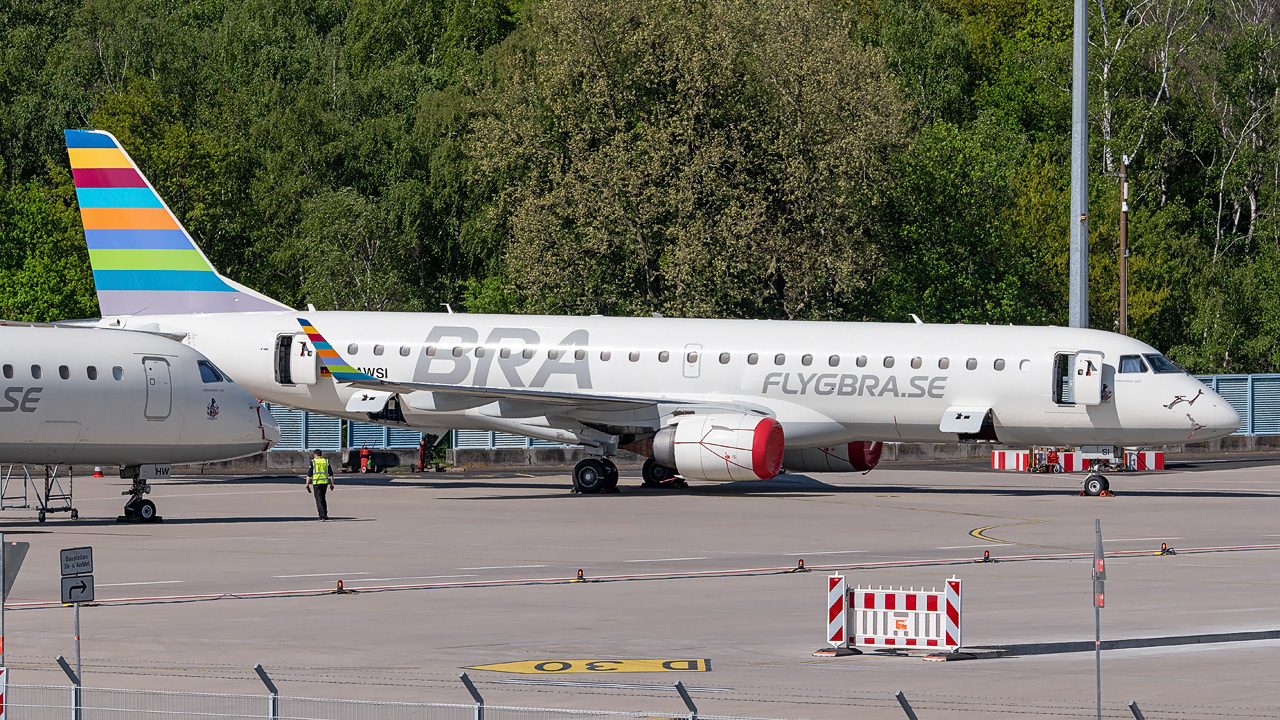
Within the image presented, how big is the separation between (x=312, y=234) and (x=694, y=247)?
21.4 meters

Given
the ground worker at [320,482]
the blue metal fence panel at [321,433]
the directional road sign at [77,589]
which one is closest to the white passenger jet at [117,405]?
the ground worker at [320,482]

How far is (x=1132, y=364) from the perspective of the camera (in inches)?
1554

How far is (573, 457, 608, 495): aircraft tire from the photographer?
41.8 m

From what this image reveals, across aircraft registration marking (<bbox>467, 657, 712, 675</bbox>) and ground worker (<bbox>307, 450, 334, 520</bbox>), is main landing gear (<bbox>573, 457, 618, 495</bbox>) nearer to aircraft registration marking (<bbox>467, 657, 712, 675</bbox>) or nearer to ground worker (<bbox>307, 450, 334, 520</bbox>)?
ground worker (<bbox>307, 450, 334, 520</bbox>)

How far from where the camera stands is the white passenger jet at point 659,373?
3925 cm

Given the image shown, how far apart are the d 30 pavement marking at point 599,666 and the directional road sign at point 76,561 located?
3.55 meters

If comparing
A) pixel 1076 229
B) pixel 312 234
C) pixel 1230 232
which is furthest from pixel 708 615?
pixel 1230 232

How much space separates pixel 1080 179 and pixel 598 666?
115ft

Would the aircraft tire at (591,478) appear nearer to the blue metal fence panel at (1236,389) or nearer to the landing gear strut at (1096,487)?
the landing gear strut at (1096,487)

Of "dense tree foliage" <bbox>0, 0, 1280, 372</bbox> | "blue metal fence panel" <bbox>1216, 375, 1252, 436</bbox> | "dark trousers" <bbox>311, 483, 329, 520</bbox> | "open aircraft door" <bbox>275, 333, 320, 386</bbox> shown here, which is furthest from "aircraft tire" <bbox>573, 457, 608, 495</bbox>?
"blue metal fence panel" <bbox>1216, 375, 1252, 436</bbox>

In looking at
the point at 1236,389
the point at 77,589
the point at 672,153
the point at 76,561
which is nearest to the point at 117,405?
the point at 76,561

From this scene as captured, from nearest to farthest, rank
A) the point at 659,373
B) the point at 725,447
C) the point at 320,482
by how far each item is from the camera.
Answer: the point at 320,482 < the point at 725,447 < the point at 659,373

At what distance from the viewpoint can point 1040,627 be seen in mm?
18688

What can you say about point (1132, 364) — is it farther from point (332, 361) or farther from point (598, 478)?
point (332, 361)
